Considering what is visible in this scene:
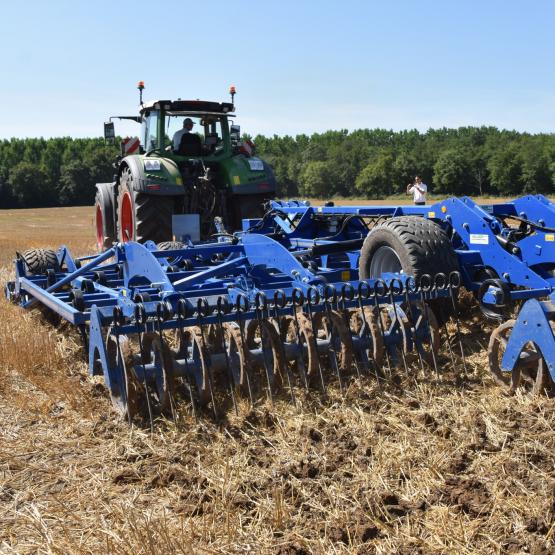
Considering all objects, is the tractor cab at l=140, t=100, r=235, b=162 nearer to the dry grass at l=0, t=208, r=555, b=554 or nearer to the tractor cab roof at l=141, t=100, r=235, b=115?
the tractor cab roof at l=141, t=100, r=235, b=115

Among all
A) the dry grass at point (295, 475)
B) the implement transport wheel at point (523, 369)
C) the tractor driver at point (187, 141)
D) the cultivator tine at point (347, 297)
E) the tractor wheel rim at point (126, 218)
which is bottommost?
the dry grass at point (295, 475)

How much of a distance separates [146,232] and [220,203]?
1.13 meters

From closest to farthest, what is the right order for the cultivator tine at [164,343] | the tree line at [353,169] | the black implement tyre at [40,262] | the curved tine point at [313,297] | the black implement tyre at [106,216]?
the cultivator tine at [164,343], the curved tine point at [313,297], the black implement tyre at [40,262], the black implement tyre at [106,216], the tree line at [353,169]

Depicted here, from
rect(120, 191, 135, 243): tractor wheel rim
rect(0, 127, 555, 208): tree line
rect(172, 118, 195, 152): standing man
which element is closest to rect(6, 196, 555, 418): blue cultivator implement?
rect(120, 191, 135, 243): tractor wheel rim

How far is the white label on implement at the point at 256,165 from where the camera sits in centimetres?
828

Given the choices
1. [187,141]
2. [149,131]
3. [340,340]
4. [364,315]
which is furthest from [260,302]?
[149,131]

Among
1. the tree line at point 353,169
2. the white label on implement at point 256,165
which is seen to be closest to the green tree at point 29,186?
the tree line at point 353,169

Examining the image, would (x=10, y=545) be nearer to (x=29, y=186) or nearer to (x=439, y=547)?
(x=439, y=547)

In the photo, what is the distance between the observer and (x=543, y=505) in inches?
100

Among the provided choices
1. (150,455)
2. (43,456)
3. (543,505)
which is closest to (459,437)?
(543,505)

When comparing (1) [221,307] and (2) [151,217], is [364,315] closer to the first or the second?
(1) [221,307]

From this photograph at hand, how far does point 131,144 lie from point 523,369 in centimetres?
648

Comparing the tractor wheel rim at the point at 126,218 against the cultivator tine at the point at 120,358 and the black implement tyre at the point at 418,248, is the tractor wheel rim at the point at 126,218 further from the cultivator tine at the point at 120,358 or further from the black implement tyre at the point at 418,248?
the cultivator tine at the point at 120,358

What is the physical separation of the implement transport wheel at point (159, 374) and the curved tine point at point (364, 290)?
1.24 m
